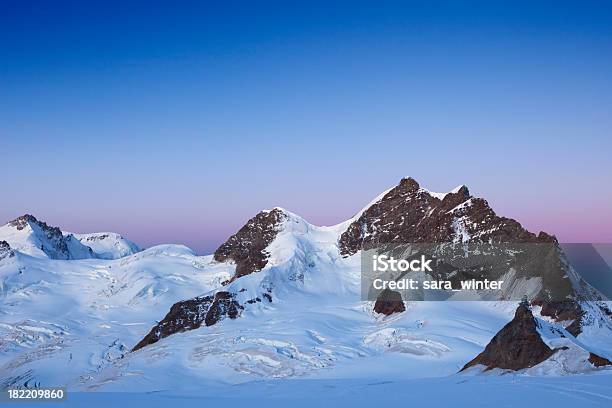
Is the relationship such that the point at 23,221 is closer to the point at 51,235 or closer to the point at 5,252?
the point at 51,235

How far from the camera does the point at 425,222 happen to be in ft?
334

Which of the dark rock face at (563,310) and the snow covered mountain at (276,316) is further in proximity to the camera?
the dark rock face at (563,310)

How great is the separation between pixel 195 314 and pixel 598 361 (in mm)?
65165

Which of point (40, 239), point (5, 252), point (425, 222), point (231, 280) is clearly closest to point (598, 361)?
point (425, 222)

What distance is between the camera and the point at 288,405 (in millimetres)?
22250

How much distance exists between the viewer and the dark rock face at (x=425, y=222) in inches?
3451

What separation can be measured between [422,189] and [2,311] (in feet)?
285

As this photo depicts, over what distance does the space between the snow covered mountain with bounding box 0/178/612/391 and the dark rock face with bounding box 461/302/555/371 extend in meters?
0.12

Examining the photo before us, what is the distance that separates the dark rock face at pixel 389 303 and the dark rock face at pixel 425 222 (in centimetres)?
1601

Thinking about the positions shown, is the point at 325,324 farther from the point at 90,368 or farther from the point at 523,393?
the point at 523,393

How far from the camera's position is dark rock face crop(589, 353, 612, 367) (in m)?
29.9

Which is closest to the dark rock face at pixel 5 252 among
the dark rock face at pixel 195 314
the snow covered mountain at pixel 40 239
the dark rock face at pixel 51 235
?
the snow covered mountain at pixel 40 239

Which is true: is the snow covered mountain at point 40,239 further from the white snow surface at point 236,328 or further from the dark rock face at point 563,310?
the dark rock face at point 563,310

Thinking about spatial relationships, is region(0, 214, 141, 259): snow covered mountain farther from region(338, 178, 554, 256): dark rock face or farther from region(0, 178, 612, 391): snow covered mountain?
region(338, 178, 554, 256): dark rock face
